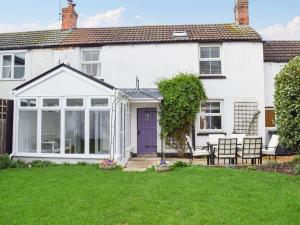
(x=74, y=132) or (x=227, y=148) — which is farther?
(x=74, y=132)

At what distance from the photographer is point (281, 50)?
60.0ft

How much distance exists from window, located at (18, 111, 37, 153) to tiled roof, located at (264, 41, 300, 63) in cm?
1260

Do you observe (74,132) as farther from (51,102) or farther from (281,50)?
(281,50)

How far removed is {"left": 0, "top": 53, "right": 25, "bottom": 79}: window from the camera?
18234 millimetres

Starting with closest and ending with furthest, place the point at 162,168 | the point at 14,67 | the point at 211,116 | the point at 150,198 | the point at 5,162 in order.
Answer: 1. the point at 150,198
2. the point at 162,168
3. the point at 5,162
4. the point at 211,116
5. the point at 14,67

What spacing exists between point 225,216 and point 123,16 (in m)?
19.2

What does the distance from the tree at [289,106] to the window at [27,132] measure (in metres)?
9.95

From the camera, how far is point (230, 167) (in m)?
11.5

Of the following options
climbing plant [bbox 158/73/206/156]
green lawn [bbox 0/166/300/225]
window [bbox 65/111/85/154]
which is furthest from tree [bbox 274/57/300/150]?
window [bbox 65/111/85/154]

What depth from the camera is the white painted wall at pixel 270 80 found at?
1747 cm

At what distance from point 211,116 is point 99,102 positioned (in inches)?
259

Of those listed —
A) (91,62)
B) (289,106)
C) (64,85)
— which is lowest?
(289,106)

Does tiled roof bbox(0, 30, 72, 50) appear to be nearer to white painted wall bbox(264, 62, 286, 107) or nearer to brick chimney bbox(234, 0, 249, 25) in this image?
brick chimney bbox(234, 0, 249, 25)

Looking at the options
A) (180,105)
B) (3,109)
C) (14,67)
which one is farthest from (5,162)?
(180,105)
